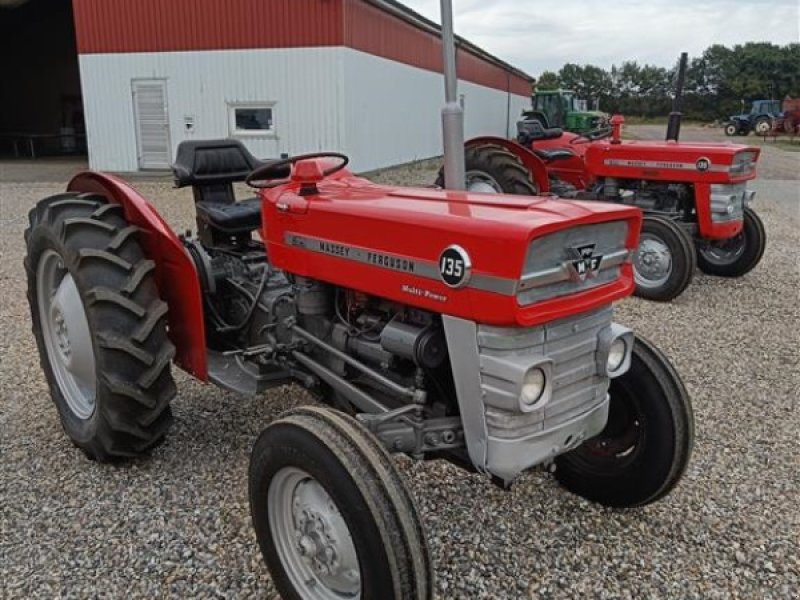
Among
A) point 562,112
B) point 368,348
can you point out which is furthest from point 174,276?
Result: point 562,112

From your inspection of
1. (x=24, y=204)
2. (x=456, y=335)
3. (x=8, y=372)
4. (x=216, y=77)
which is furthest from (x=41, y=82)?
(x=456, y=335)

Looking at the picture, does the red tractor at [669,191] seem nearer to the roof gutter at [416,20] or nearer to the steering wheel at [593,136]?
the steering wheel at [593,136]

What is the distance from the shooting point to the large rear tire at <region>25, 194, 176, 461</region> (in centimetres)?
266

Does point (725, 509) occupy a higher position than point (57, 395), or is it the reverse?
point (57, 395)

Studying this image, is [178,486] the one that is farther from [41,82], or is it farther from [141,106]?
[41,82]

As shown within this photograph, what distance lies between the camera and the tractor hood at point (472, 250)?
188 cm

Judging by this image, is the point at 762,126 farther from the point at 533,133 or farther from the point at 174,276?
the point at 174,276

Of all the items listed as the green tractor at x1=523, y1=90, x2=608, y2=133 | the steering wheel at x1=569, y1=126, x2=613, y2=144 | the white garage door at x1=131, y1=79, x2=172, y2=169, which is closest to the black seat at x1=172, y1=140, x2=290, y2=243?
the steering wheel at x1=569, y1=126, x2=613, y2=144

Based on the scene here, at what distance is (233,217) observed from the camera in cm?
348

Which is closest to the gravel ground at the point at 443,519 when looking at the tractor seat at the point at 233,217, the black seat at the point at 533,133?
the tractor seat at the point at 233,217

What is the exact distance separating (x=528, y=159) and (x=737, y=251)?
7.21ft

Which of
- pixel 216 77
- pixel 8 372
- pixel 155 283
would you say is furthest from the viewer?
pixel 216 77

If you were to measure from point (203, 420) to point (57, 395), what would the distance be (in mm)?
664

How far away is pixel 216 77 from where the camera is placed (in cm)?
1343
